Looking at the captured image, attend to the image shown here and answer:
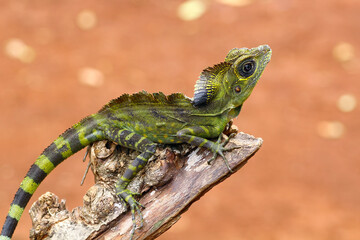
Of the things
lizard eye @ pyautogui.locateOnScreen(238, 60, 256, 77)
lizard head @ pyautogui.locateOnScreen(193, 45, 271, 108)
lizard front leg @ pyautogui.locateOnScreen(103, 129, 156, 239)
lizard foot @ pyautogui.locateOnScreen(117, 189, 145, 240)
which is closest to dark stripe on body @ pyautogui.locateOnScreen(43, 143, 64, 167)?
lizard front leg @ pyautogui.locateOnScreen(103, 129, 156, 239)

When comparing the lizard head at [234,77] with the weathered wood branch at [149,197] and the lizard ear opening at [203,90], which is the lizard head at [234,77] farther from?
the weathered wood branch at [149,197]

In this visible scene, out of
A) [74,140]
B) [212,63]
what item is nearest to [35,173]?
A: [74,140]

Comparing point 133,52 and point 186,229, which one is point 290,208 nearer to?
point 186,229

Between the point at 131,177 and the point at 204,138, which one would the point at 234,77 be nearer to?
the point at 204,138

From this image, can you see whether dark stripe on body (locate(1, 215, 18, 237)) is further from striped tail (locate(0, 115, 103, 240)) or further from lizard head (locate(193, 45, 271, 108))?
lizard head (locate(193, 45, 271, 108))

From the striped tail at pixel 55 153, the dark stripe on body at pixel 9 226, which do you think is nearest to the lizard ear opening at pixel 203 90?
the striped tail at pixel 55 153

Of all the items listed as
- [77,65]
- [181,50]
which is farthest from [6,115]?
[181,50]

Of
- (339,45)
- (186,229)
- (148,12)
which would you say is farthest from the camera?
(148,12)
